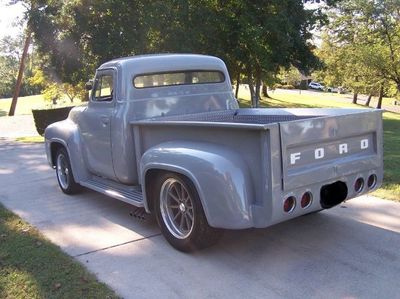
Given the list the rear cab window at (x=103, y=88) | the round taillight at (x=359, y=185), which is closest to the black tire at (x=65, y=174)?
the rear cab window at (x=103, y=88)

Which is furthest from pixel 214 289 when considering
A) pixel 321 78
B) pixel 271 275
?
pixel 321 78

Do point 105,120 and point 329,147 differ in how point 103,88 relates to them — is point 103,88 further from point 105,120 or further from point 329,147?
point 329,147

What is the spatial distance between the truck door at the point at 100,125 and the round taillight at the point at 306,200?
2.39 m

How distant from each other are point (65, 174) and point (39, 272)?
9.56ft

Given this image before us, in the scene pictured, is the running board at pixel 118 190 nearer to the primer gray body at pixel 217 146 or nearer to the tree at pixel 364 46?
the primer gray body at pixel 217 146

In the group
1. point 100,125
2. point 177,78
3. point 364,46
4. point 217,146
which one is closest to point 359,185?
point 217,146

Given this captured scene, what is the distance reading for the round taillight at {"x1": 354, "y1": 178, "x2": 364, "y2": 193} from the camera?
14.4 ft

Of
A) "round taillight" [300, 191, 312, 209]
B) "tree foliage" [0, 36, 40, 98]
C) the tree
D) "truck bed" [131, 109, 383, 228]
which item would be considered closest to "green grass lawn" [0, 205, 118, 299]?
"truck bed" [131, 109, 383, 228]

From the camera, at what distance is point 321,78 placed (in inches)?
1420

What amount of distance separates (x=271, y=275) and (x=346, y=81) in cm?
2911

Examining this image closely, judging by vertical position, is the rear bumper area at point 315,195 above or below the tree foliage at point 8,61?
below

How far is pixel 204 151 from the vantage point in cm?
396

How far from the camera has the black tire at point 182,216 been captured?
4.15m

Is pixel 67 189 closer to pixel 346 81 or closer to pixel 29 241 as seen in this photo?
pixel 29 241
